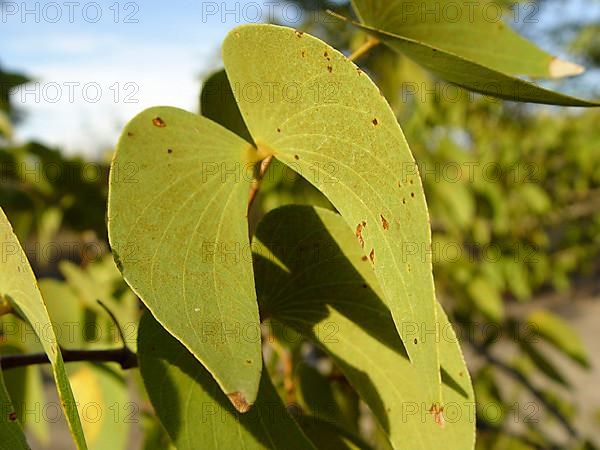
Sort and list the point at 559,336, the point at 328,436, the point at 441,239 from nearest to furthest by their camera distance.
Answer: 1. the point at 328,436
2. the point at 559,336
3. the point at 441,239

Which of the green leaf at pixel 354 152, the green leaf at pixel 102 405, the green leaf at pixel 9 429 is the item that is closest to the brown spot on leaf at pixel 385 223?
the green leaf at pixel 354 152

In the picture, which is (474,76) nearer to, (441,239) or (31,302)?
(31,302)

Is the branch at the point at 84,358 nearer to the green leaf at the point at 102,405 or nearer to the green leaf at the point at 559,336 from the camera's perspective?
the green leaf at the point at 102,405

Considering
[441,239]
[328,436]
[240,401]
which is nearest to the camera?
[240,401]

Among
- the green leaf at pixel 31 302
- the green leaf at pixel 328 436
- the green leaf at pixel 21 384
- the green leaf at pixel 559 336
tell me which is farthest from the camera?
the green leaf at pixel 559 336

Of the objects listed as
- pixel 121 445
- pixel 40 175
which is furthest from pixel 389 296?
pixel 40 175

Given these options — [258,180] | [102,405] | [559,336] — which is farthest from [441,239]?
[258,180]

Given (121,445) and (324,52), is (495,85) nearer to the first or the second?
(324,52)
